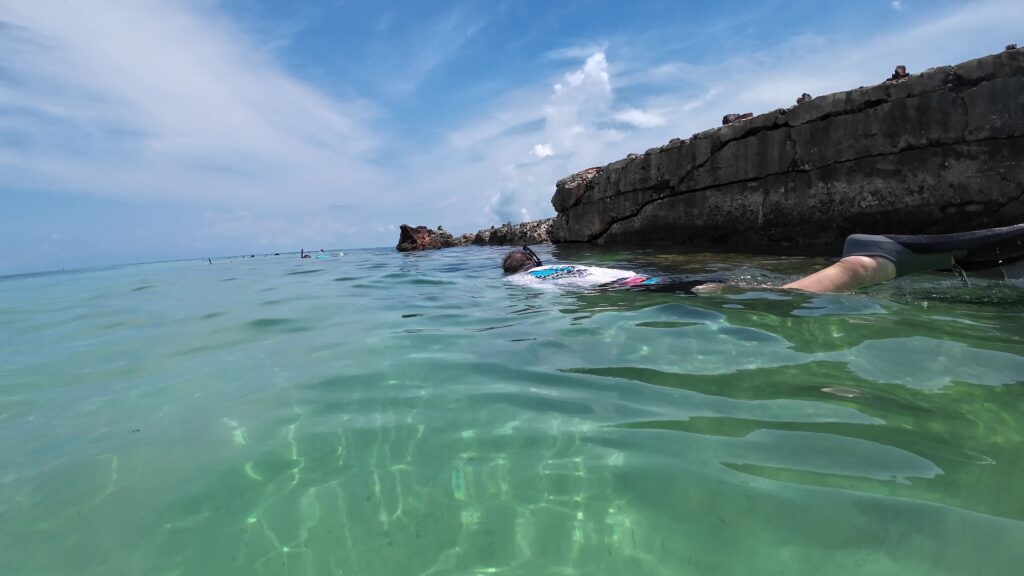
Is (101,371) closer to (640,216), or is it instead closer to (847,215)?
(847,215)

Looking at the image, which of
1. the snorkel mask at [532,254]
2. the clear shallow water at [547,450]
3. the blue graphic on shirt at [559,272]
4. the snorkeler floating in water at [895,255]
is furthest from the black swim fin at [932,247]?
the snorkel mask at [532,254]

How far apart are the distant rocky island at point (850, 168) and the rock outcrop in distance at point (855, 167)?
0.05ft

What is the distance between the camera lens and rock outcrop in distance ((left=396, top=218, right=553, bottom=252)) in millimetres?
18078

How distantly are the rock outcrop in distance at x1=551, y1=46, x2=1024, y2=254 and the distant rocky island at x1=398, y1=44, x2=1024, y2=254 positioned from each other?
0.01 meters

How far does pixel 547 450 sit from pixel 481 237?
2065 cm

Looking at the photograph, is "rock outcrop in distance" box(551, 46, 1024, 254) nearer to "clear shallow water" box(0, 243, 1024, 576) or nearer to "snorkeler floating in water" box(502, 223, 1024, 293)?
"snorkeler floating in water" box(502, 223, 1024, 293)

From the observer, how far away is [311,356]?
11.2 feet

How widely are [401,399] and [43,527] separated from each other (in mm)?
1347

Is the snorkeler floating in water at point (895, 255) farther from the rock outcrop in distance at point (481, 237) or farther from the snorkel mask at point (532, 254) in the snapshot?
the rock outcrop in distance at point (481, 237)

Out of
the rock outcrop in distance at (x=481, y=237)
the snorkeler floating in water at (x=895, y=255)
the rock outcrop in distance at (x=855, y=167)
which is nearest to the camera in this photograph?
the snorkeler floating in water at (x=895, y=255)

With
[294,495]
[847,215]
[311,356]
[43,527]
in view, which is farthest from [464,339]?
[847,215]

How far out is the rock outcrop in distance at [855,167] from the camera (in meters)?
6.01

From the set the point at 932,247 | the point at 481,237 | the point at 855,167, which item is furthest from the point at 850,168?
the point at 481,237

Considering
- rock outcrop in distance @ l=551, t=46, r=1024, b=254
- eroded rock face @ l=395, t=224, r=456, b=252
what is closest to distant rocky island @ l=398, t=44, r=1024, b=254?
rock outcrop in distance @ l=551, t=46, r=1024, b=254
